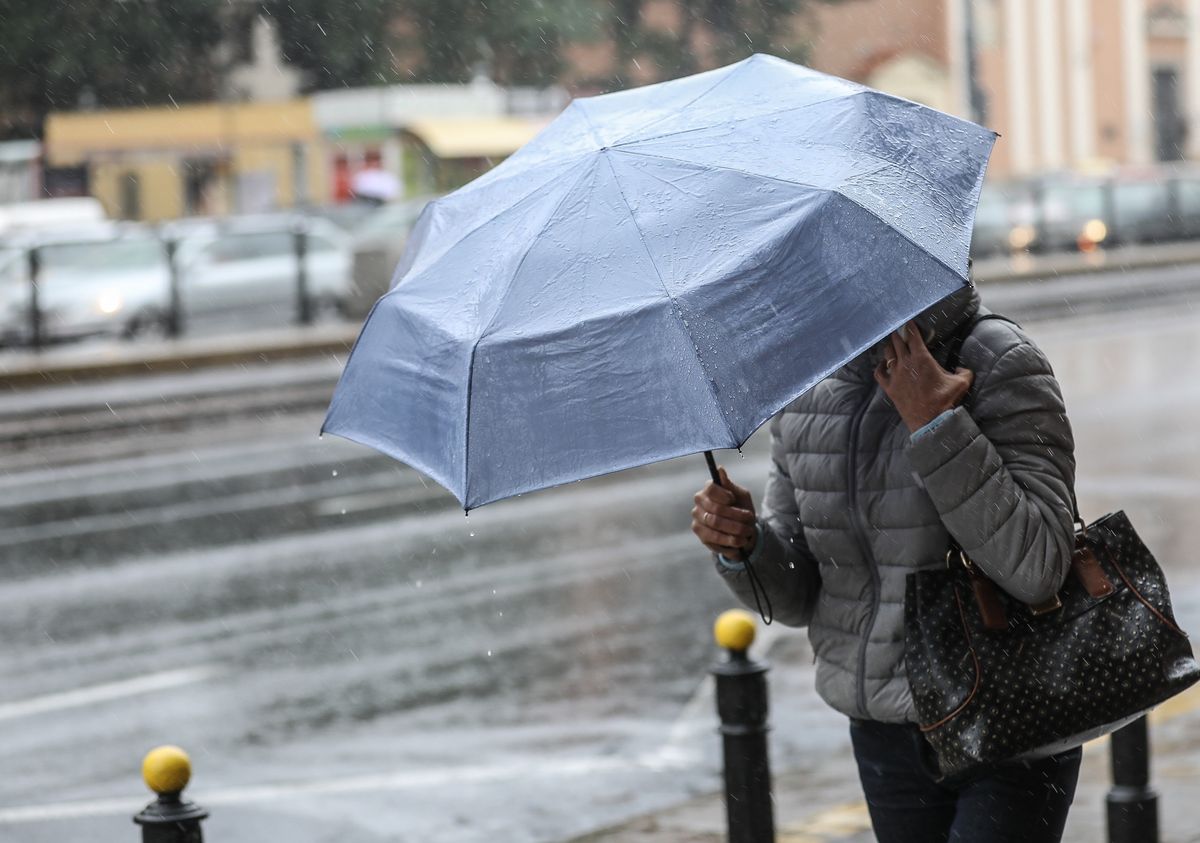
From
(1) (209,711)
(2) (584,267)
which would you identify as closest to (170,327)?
(1) (209,711)

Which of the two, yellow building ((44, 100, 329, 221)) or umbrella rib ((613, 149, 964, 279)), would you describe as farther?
yellow building ((44, 100, 329, 221))

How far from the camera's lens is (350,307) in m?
25.4

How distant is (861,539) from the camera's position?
3.11m

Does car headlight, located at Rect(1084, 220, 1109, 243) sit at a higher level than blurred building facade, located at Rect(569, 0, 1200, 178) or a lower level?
lower

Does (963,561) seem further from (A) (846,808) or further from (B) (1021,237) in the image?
(B) (1021,237)

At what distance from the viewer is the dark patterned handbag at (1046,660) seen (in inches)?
113

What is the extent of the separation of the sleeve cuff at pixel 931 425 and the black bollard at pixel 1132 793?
2135mm

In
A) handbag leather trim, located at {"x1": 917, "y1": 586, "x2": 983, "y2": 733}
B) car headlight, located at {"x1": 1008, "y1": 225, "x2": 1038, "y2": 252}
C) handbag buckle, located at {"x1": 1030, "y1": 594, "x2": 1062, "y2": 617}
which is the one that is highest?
car headlight, located at {"x1": 1008, "y1": 225, "x2": 1038, "y2": 252}

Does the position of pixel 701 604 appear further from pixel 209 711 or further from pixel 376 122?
pixel 376 122

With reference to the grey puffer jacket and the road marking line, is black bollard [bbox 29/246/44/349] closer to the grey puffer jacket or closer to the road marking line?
the road marking line

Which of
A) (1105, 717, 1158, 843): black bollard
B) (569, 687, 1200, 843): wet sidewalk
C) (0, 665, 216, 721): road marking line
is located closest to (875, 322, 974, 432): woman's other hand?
(1105, 717, 1158, 843): black bollard

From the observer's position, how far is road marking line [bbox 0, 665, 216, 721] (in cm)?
736

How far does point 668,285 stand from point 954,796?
1.03 meters

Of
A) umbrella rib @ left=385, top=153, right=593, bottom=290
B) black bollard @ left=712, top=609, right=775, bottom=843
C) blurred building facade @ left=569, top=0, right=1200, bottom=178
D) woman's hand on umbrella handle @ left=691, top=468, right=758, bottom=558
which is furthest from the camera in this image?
blurred building facade @ left=569, top=0, right=1200, bottom=178
